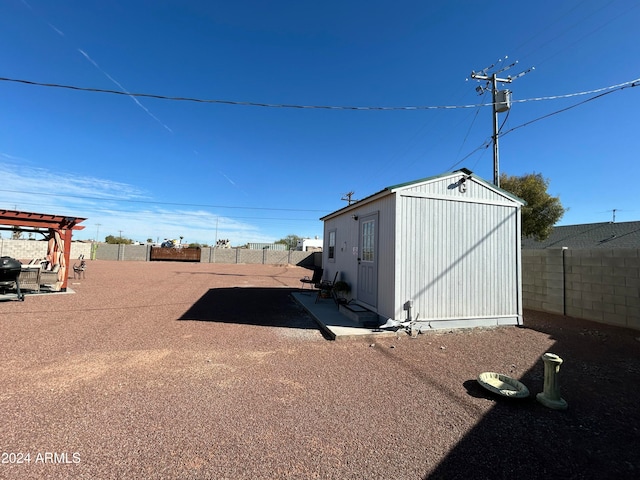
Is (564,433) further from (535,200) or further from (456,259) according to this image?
(535,200)

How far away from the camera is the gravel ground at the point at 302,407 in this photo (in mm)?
2092

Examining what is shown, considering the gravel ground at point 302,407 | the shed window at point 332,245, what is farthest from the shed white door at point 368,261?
the shed window at point 332,245

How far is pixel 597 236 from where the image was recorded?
2100 centimetres

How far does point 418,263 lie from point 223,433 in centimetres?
424

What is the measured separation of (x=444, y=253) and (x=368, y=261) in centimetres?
153

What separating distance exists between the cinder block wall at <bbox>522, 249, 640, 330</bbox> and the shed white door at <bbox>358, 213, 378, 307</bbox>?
14.1 feet

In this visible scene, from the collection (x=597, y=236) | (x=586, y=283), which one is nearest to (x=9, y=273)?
(x=586, y=283)

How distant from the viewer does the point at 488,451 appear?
226 cm

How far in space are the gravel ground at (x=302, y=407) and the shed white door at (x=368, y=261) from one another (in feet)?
4.50

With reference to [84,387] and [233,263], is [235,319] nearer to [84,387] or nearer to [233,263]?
[84,387]

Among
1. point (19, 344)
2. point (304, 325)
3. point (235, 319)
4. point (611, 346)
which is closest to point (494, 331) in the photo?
point (611, 346)

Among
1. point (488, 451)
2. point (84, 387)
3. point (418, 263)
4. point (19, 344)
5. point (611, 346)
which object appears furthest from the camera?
point (418, 263)

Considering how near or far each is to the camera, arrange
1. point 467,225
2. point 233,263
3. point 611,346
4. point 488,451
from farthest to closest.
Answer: point 233,263, point 467,225, point 611,346, point 488,451

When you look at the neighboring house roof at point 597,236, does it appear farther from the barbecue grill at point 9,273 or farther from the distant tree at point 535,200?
the barbecue grill at point 9,273
